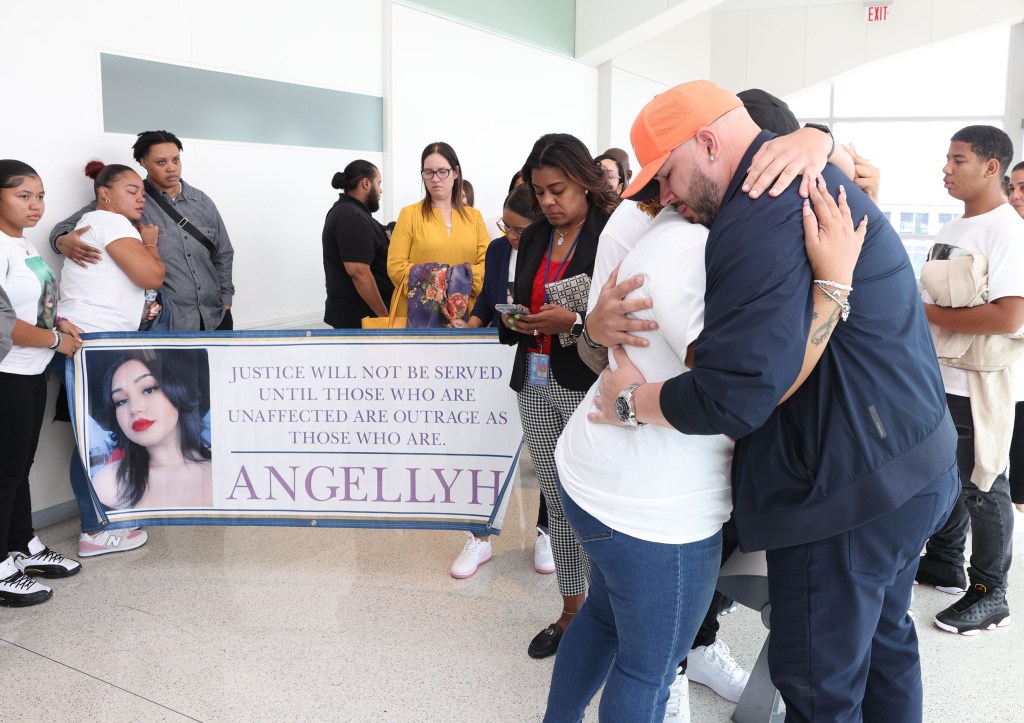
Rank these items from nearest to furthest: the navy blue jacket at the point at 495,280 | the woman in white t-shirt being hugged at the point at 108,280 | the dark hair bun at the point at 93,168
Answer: the navy blue jacket at the point at 495,280
the woman in white t-shirt being hugged at the point at 108,280
the dark hair bun at the point at 93,168

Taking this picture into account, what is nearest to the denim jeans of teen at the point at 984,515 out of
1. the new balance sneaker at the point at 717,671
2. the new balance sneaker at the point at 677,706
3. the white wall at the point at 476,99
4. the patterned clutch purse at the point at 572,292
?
the new balance sneaker at the point at 717,671

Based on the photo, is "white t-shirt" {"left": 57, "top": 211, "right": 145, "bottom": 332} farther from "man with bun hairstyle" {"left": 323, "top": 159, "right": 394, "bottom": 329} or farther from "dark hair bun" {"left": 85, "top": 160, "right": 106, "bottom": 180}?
"man with bun hairstyle" {"left": 323, "top": 159, "right": 394, "bottom": 329}

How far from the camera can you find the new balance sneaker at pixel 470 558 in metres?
3.17

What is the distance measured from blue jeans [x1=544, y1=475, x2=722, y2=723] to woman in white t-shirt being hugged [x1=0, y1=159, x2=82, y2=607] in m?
2.33

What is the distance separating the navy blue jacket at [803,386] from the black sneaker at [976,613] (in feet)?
5.29

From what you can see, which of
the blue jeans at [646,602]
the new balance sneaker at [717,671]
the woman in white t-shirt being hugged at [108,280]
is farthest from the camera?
the woman in white t-shirt being hugged at [108,280]

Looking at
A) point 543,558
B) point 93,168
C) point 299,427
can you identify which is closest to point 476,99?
point 93,168

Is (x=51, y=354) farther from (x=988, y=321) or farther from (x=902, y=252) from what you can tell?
(x=988, y=321)

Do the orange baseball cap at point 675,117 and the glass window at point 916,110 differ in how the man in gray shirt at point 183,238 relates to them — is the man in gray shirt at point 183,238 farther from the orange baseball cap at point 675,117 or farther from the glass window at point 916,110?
the glass window at point 916,110

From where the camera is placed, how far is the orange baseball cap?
132cm

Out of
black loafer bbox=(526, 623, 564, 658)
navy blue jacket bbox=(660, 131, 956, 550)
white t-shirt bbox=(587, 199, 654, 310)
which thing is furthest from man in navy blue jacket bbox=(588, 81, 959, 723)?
black loafer bbox=(526, 623, 564, 658)

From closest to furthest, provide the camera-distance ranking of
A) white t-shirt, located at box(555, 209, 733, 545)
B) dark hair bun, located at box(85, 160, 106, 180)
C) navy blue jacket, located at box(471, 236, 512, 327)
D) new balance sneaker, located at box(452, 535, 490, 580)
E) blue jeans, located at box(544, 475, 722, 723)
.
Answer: white t-shirt, located at box(555, 209, 733, 545), blue jeans, located at box(544, 475, 722, 723), navy blue jacket, located at box(471, 236, 512, 327), new balance sneaker, located at box(452, 535, 490, 580), dark hair bun, located at box(85, 160, 106, 180)

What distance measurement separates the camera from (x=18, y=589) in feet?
9.72

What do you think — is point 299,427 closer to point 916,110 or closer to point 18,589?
point 18,589
